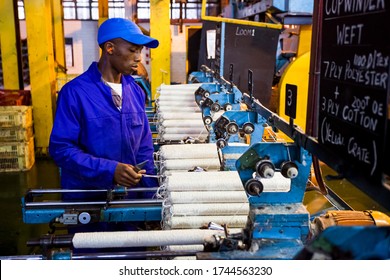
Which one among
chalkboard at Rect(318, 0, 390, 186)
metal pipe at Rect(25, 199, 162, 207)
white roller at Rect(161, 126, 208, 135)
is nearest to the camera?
chalkboard at Rect(318, 0, 390, 186)

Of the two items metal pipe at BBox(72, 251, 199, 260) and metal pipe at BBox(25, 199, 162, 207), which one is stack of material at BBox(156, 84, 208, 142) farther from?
metal pipe at BBox(72, 251, 199, 260)

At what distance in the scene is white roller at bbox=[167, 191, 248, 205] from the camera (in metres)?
2.27

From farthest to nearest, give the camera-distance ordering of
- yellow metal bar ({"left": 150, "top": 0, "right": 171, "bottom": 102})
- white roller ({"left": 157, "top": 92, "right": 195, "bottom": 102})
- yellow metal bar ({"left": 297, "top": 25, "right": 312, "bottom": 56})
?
yellow metal bar ({"left": 150, "top": 0, "right": 171, "bottom": 102})
yellow metal bar ({"left": 297, "top": 25, "right": 312, "bottom": 56})
white roller ({"left": 157, "top": 92, "right": 195, "bottom": 102})

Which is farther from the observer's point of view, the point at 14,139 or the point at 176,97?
the point at 14,139

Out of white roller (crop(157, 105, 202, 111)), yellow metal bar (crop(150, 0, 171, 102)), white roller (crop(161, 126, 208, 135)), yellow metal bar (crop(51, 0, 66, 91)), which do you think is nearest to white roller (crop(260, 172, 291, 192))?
white roller (crop(161, 126, 208, 135))

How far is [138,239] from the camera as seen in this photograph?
5.62ft

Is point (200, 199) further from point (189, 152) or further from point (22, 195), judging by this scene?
point (22, 195)

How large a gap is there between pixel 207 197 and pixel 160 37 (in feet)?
17.6

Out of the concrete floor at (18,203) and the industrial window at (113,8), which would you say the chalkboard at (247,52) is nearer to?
the concrete floor at (18,203)

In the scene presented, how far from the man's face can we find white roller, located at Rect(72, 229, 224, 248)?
1156 mm

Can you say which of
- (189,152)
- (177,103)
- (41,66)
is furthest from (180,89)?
(41,66)

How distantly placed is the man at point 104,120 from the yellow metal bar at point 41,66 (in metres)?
4.95

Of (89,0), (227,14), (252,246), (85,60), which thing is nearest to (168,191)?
(252,246)

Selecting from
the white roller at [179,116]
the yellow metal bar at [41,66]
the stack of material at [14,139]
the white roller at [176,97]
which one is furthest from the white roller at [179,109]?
the yellow metal bar at [41,66]
